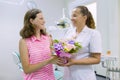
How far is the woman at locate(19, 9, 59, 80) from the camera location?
1298 mm

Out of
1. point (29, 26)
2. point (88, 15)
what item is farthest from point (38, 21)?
point (88, 15)

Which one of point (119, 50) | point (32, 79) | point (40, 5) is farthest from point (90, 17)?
point (40, 5)

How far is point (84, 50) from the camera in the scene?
1.40 metres

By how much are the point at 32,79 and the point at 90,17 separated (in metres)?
0.71

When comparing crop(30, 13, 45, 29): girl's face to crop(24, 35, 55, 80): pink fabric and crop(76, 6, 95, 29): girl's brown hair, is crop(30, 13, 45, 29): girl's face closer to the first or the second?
crop(24, 35, 55, 80): pink fabric

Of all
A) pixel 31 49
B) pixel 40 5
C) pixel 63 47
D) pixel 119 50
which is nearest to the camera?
pixel 63 47

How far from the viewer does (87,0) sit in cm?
479

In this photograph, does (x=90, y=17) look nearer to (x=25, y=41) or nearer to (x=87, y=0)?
(x=25, y=41)

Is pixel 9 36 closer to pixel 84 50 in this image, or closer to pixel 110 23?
→ pixel 110 23

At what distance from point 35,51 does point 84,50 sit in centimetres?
40

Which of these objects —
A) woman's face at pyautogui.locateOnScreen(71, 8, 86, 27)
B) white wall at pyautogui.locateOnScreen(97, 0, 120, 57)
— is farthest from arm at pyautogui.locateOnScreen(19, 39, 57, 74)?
white wall at pyautogui.locateOnScreen(97, 0, 120, 57)

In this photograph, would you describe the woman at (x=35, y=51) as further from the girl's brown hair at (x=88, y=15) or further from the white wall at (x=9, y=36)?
the white wall at (x=9, y=36)

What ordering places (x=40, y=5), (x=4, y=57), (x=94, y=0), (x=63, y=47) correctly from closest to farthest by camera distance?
1. (x=63, y=47)
2. (x=4, y=57)
3. (x=94, y=0)
4. (x=40, y=5)

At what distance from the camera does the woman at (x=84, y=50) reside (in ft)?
4.47
